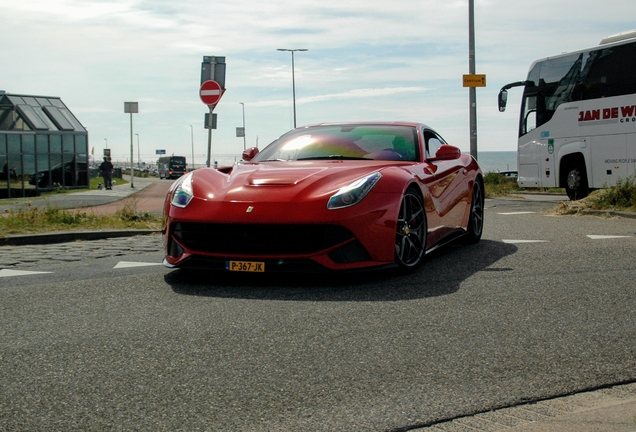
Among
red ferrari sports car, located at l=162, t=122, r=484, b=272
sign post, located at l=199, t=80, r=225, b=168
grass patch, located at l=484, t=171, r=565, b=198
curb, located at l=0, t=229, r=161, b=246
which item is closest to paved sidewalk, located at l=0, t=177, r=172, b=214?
curb, located at l=0, t=229, r=161, b=246

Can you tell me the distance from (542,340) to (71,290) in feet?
10.9

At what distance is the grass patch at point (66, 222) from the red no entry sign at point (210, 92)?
2860 mm

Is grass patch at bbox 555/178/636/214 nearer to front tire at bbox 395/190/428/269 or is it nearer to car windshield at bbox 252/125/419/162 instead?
car windshield at bbox 252/125/419/162

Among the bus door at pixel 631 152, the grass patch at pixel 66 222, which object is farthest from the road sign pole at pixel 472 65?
the grass patch at pixel 66 222

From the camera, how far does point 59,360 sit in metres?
4.00

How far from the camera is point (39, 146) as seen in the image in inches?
1438

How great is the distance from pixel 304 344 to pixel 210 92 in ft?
36.2

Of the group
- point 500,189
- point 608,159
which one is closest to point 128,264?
point 608,159

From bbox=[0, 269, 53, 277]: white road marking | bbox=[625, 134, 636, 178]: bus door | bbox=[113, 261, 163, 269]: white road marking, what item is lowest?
bbox=[0, 269, 53, 277]: white road marking

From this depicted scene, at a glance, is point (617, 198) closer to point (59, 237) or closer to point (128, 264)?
point (59, 237)

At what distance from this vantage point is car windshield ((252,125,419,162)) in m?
7.48

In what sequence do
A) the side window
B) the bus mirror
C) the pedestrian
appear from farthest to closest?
the pedestrian → the bus mirror → the side window

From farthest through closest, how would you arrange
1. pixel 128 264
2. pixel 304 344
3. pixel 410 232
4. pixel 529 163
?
pixel 529 163, pixel 128 264, pixel 410 232, pixel 304 344

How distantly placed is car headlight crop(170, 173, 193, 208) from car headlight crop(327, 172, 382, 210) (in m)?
1.13
